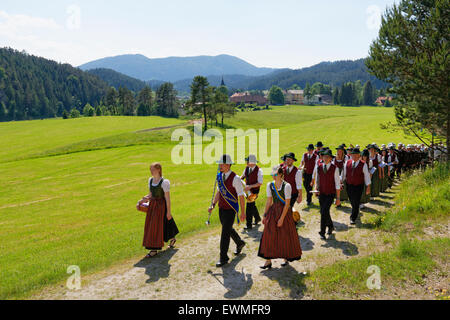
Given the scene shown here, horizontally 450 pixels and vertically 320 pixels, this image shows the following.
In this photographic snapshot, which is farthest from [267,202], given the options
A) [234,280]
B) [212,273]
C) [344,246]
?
[344,246]

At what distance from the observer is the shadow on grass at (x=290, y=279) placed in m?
5.78

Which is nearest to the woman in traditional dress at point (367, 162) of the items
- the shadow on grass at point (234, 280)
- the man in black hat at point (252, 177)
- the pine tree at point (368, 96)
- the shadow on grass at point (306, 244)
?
the shadow on grass at point (306, 244)

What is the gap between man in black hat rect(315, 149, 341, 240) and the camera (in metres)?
8.66

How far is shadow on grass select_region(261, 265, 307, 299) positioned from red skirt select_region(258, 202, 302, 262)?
0.31m

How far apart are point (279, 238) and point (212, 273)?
1.79 m

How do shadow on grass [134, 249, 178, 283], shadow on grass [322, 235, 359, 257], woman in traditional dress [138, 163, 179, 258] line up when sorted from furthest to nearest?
woman in traditional dress [138, 163, 179, 258], shadow on grass [322, 235, 359, 257], shadow on grass [134, 249, 178, 283]

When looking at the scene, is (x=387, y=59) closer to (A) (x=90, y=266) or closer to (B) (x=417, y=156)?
(B) (x=417, y=156)

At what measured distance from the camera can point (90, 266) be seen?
7.46 meters

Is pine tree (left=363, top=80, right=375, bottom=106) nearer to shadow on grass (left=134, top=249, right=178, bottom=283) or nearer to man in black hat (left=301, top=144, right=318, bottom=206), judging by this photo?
man in black hat (left=301, top=144, right=318, bottom=206)

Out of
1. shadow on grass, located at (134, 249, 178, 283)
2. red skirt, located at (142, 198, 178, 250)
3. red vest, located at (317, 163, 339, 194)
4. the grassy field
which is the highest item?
red vest, located at (317, 163, 339, 194)

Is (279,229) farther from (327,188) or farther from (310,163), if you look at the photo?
(310,163)

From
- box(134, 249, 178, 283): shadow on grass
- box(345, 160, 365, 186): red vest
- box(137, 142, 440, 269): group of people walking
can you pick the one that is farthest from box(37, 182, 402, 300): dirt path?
box(345, 160, 365, 186): red vest

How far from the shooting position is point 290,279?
247 inches

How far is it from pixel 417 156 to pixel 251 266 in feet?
54.0
